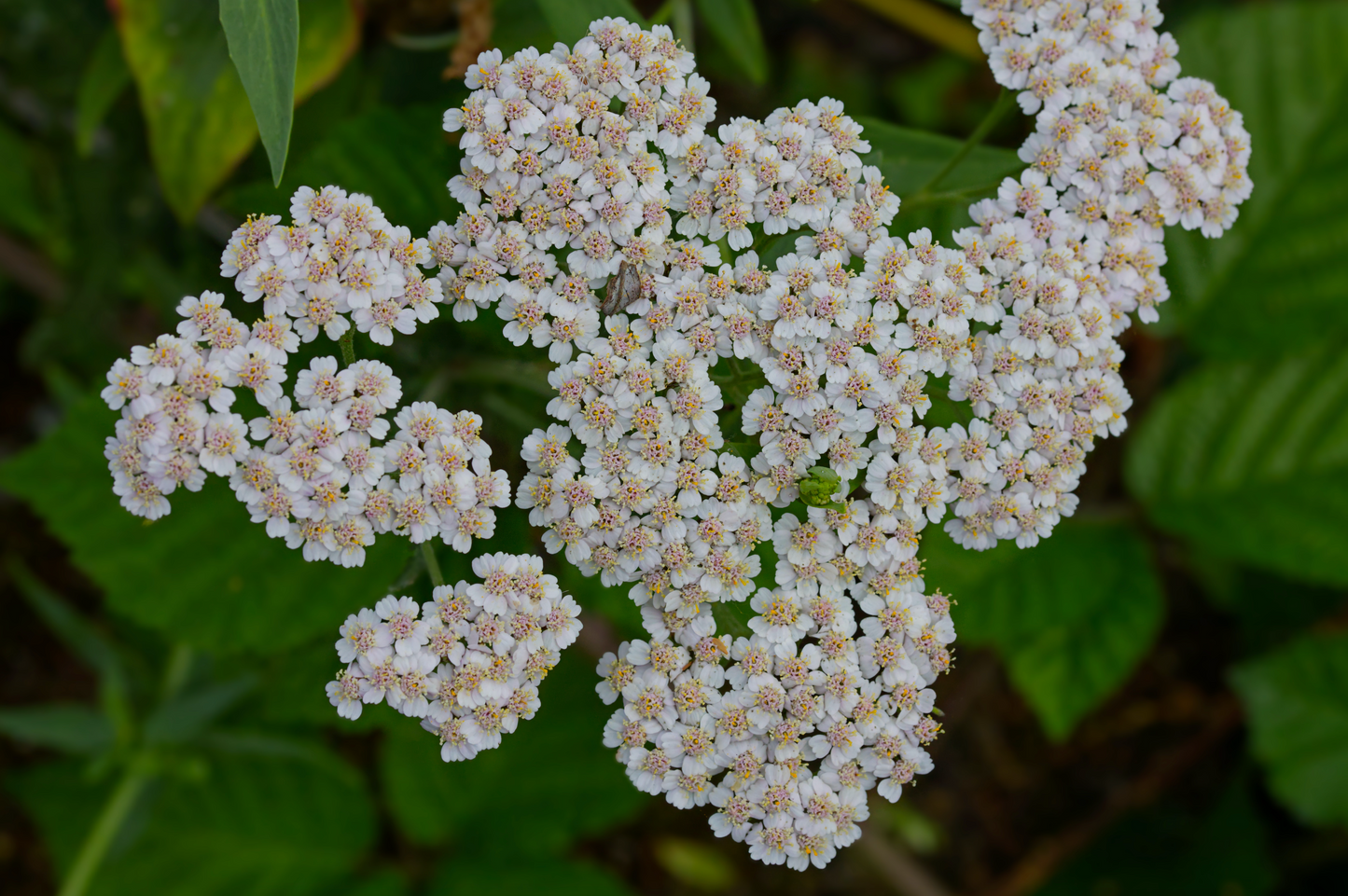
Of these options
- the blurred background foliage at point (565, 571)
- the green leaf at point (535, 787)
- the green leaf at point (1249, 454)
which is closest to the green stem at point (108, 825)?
the blurred background foliage at point (565, 571)

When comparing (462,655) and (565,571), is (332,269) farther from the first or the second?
(565,571)

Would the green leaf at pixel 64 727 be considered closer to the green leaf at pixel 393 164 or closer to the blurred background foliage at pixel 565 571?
the blurred background foliage at pixel 565 571

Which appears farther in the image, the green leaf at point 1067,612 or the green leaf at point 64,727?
the green leaf at point 1067,612

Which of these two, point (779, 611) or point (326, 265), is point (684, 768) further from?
point (326, 265)

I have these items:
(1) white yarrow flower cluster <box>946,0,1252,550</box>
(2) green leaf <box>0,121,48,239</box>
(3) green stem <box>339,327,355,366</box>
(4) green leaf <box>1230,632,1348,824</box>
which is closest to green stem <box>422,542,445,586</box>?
(3) green stem <box>339,327,355,366</box>

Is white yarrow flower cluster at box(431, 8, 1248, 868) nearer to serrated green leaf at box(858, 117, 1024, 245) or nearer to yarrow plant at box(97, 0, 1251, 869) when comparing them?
yarrow plant at box(97, 0, 1251, 869)
